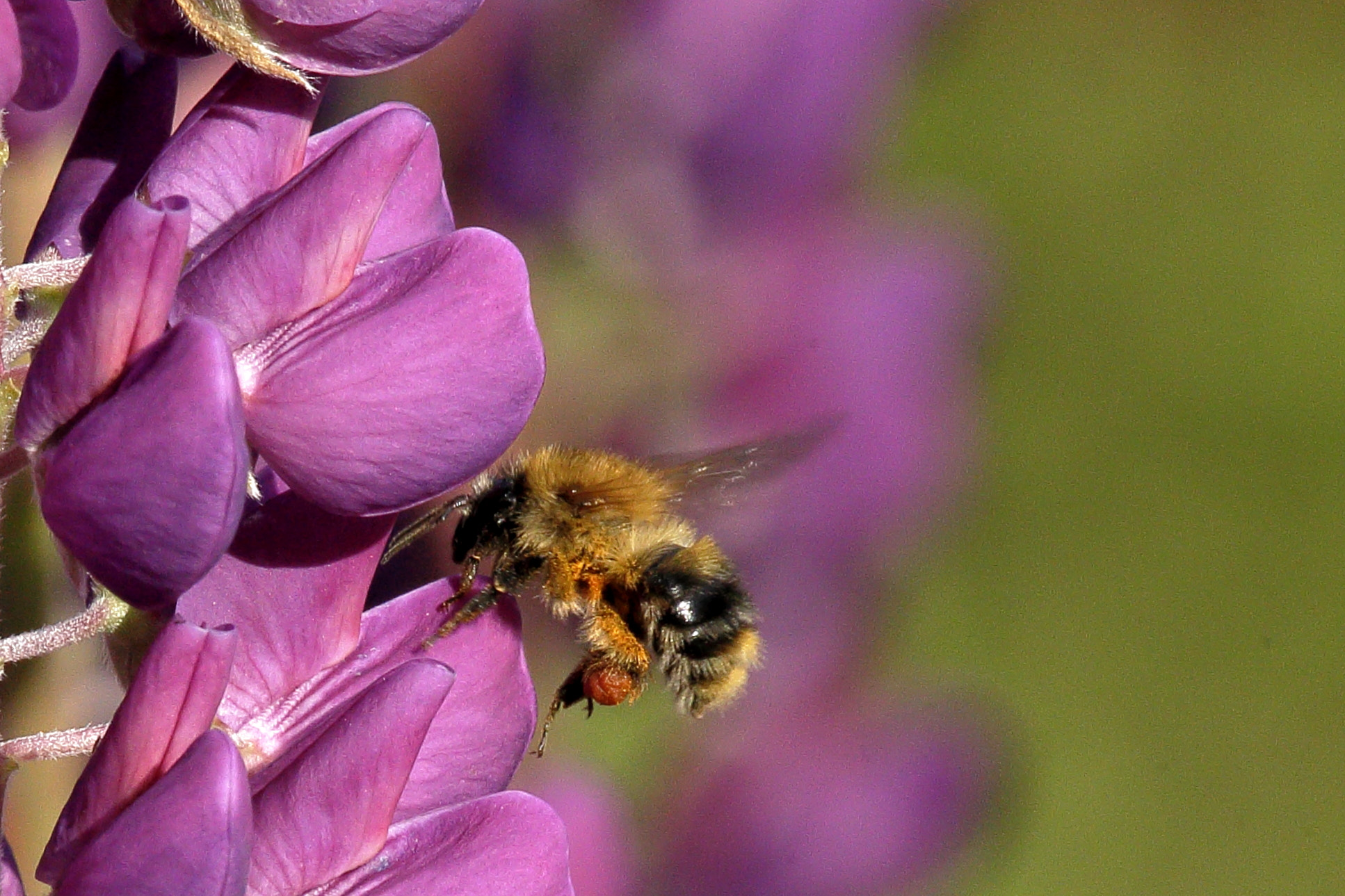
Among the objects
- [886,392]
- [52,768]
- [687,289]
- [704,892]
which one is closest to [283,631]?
[52,768]

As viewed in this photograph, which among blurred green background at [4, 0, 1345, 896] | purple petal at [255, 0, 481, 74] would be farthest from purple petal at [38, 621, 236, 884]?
blurred green background at [4, 0, 1345, 896]

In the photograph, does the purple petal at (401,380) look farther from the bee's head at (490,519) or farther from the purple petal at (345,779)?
the bee's head at (490,519)

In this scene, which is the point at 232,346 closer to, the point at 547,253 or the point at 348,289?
the point at 348,289

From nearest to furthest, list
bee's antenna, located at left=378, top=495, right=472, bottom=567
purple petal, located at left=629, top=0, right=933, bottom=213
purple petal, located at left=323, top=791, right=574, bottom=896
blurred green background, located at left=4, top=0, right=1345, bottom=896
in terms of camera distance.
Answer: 1. purple petal, located at left=323, top=791, right=574, bottom=896
2. bee's antenna, located at left=378, top=495, right=472, bottom=567
3. purple petal, located at left=629, top=0, right=933, bottom=213
4. blurred green background, located at left=4, top=0, right=1345, bottom=896

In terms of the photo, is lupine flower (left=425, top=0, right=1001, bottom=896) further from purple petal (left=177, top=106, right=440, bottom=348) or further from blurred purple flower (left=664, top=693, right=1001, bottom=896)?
purple petal (left=177, top=106, right=440, bottom=348)

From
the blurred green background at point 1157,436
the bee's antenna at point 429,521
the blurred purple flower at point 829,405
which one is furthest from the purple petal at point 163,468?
the blurred green background at point 1157,436

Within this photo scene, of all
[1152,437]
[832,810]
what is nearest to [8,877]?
[832,810]
